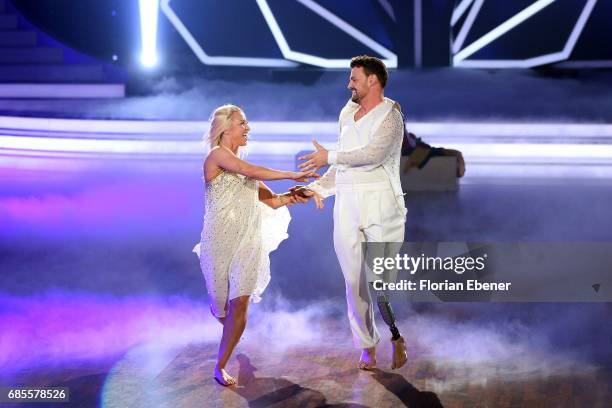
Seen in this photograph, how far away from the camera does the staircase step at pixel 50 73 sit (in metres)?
13.9

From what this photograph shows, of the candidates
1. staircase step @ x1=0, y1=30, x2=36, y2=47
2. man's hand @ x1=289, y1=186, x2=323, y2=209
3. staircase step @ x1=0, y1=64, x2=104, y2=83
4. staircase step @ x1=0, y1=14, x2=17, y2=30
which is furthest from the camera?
staircase step @ x1=0, y1=14, x2=17, y2=30

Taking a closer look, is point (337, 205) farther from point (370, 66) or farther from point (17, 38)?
point (17, 38)

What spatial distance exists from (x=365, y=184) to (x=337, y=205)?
20cm

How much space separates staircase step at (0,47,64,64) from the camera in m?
13.9

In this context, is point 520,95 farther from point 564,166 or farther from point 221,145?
point 221,145

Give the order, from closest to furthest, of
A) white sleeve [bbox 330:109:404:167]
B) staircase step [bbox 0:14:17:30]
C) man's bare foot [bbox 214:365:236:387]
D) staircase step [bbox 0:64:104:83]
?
man's bare foot [bbox 214:365:236:387] → white sleeve [bbox 330:109:404:167] → staircase step [bbox 0:64:104:83] → staircase step [bbox 0:14:17:30]

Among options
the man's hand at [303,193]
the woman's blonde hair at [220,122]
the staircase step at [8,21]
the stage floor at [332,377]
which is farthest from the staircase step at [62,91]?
the woman's blonde hair at [220,122]

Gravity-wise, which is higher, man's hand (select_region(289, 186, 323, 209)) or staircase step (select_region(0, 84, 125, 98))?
staircase step (select_region(0, 84, 125, 98))

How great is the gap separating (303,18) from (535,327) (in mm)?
9820

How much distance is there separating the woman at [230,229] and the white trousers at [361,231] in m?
0.37

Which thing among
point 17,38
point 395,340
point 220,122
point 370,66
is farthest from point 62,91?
point 395,340

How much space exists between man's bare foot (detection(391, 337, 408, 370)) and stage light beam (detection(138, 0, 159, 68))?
10.7m

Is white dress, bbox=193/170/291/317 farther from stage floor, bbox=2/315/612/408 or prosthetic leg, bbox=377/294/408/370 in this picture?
prosthetic leg, bbox=377/294/408/370

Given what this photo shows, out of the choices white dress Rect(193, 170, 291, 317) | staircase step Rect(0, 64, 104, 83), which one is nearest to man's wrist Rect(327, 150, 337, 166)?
white dress Rect(193, 170, 291, 317)
